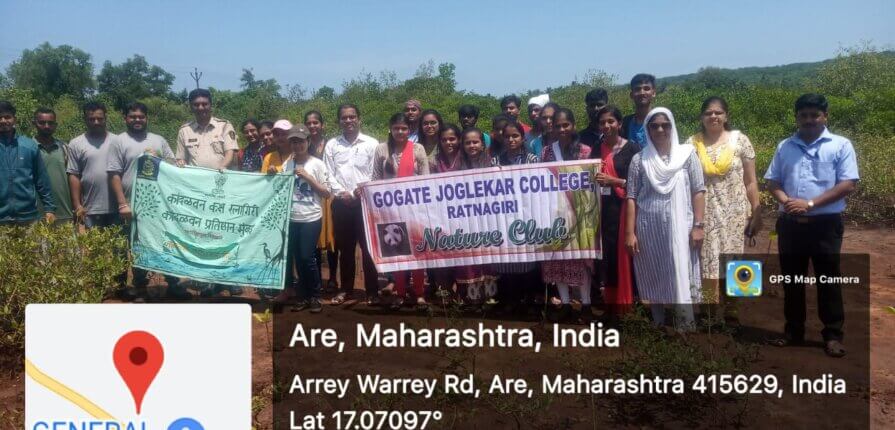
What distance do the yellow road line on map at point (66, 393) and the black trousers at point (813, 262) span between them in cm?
408

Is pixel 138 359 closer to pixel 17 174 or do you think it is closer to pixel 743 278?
pixel 17 174

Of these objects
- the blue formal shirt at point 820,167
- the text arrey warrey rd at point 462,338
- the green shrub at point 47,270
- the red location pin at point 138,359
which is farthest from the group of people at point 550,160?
the red location pin at point 138,359

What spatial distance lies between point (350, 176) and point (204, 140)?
55.0 inches

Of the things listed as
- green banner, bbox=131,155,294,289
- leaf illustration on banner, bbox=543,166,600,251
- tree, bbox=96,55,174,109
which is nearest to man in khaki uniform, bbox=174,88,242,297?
green banner, bbox=131,155,294,289

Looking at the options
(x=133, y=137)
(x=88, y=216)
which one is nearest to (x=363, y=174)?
(x=133, y=137)

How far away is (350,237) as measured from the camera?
5.72 meters

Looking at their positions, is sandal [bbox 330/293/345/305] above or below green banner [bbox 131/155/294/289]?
below

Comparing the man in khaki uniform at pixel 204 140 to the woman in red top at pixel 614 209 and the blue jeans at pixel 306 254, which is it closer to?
the blue jeans at pixel 306 254

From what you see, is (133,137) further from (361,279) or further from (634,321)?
(634,321)

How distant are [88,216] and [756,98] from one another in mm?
18236

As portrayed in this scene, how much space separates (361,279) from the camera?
7184 millimetres

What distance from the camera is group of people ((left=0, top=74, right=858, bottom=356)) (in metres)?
4.37

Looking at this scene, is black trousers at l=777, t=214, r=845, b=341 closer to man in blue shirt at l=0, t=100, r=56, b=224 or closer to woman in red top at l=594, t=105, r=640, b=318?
woman in red top at l=594, t=105, r=640, b=318

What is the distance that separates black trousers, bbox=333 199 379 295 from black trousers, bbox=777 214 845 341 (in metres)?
3.15
